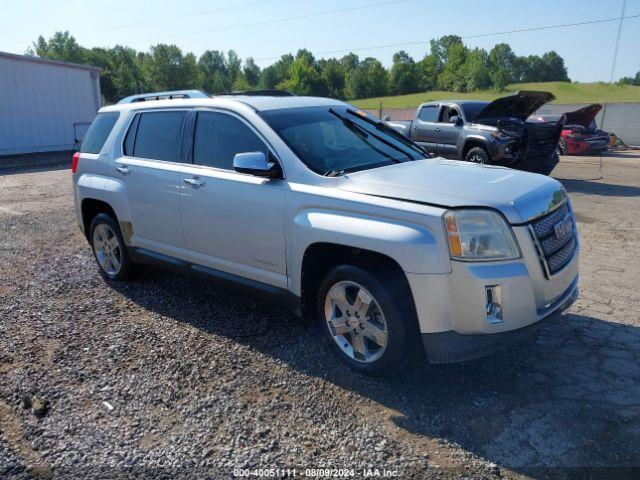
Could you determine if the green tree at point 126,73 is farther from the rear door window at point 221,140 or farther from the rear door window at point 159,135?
the rear door window at point 221,140

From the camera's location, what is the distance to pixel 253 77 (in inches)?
4749

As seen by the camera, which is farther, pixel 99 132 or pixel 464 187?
pixel 99 132

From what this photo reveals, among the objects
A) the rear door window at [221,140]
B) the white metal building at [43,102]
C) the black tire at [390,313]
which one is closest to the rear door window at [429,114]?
the rear door window at [221,140]

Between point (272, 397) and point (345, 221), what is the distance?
1.22 m

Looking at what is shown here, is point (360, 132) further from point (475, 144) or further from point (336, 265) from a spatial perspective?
point (475, 144)

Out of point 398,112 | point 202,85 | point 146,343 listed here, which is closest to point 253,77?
point 202,85

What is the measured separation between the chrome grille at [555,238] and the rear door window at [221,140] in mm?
2011

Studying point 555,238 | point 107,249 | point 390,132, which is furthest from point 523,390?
point 107,249

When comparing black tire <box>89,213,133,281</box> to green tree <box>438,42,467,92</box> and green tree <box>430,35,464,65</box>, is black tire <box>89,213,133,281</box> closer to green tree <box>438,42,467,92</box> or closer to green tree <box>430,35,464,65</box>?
green tree <box>438,42,467,92</box>

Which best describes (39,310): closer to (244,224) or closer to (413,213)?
(244,224)

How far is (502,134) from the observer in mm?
12000

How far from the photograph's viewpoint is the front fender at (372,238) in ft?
10.6

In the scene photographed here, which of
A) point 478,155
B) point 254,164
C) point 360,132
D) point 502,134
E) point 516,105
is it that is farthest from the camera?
point 478,155

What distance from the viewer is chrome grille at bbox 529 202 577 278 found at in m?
3.40
